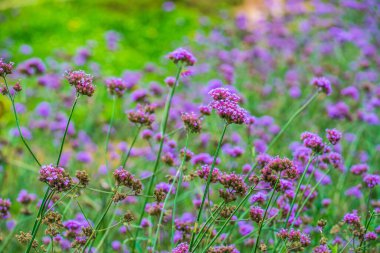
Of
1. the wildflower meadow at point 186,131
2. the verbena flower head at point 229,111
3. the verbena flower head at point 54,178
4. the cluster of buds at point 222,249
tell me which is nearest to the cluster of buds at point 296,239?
the wildflower meadow at point 186,131

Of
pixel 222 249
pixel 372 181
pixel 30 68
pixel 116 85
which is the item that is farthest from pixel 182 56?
pixel 30 68

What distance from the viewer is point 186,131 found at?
2000 millimetres

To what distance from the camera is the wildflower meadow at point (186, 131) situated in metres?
1.78

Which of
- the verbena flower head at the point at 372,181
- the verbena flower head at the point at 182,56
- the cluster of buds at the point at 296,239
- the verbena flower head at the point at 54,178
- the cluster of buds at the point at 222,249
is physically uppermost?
the verbena flower head at the point at 182,56

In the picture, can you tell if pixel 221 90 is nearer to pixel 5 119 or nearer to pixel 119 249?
pixel 119 249

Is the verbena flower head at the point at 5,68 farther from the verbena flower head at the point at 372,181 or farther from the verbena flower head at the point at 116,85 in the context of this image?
the verbena flower head at the point at 372,181

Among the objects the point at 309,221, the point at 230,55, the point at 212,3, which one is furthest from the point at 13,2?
the point at 309,221

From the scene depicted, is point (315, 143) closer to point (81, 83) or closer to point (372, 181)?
point (372, 181)

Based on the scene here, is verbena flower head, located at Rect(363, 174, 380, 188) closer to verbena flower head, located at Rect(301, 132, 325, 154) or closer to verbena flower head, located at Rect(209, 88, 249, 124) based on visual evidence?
verbena flower head, located at Rect(301, 132, 325, 154)

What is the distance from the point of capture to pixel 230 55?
5.70m

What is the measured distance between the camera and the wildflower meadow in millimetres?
1779

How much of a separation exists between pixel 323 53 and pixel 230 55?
1.45 metres

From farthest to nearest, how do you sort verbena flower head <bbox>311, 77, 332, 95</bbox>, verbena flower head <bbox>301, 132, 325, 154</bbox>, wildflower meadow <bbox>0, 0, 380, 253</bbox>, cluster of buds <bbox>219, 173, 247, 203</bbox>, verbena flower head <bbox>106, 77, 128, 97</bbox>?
verbena flower head <bbox>311, 77, 332, 95</bbox>, verbena flower head <bbox>106, 77, 128, 97</bbox>, verbena flower head <bbox>301, 132, 325, 154</bbox>, wildflower meadow <bbox>0, 0, 380, 253</bbox>, cluster of buds <bbox>219, 173, 247, 203</bbox>

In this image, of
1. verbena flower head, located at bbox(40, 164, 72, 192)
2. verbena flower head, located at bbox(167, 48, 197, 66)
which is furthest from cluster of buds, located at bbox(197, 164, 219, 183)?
verbena flower head, located at bbox(167, 48, 197, 66)
